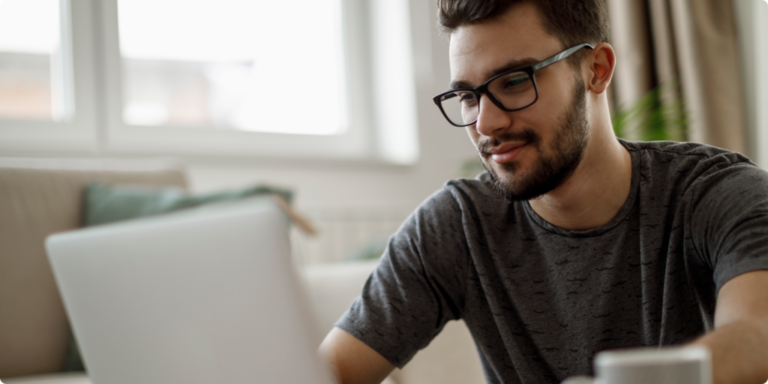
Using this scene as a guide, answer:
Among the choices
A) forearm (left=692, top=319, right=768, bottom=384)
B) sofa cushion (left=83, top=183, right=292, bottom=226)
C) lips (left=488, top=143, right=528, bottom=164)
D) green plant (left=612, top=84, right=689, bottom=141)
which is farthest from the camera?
green plant (left=612, top=84, right=689, bottom=141)

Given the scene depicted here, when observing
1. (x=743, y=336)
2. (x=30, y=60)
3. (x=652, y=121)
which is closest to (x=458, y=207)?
(x=743, y=336)

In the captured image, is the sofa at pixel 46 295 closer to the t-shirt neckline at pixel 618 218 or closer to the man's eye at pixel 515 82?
the t-shirt neckline at pixel 618 218

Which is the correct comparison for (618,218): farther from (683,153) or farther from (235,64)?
(235,64)

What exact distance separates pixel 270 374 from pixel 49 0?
2393 mm

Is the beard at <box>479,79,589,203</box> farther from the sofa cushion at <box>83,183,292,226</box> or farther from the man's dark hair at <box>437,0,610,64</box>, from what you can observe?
the sofa cushion at <box>83,183,292,226</box>

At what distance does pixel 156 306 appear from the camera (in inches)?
22.2

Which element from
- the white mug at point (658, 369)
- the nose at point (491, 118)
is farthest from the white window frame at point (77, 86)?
the white mug at point (658, 369)

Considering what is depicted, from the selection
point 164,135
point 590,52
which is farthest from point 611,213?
point 164,135

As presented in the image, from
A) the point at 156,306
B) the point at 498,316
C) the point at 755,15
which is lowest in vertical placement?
the point at 498,316

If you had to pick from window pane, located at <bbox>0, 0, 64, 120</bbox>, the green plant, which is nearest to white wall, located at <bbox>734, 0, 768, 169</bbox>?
the green plant

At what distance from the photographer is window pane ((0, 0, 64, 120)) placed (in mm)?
2328

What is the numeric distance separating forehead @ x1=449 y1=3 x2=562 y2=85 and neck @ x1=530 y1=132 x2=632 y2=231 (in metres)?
0.19

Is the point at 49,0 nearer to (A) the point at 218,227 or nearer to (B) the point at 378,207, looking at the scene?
(B) the point at 378,207

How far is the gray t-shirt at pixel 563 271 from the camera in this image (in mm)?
931
